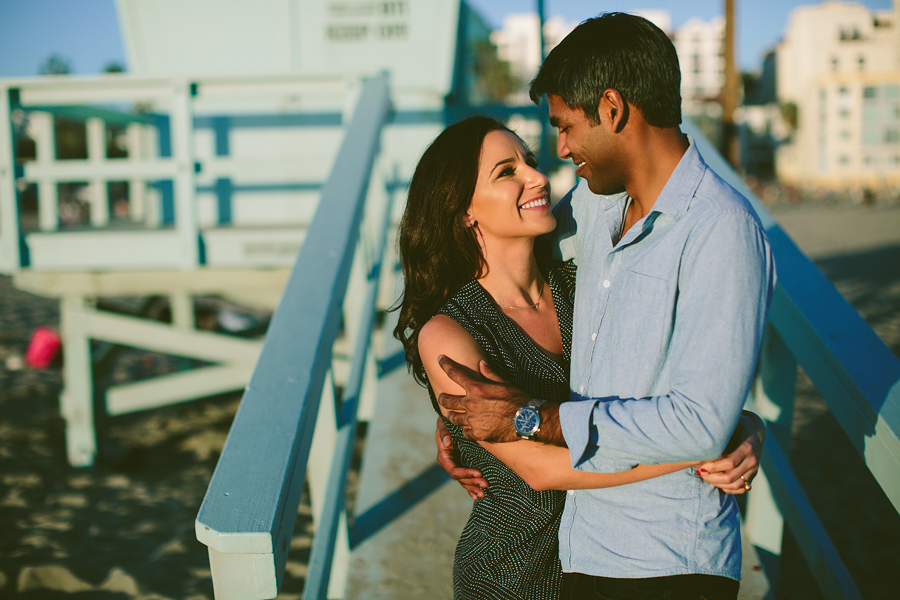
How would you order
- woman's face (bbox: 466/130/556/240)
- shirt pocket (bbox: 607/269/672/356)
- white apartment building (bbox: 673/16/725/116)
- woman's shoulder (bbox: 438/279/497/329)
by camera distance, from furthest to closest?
white apartment building (bbox: 673/16/725/116) < woman's face (bbox: 466/130/556/240) < woman's shoulder (bbox: 438/279/497/329) < shirt pocket (bbox: 607/269/672/356)

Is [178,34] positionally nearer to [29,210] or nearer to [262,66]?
[262,66]

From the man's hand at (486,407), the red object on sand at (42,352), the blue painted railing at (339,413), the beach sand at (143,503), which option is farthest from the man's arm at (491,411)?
the red object on sand at (42,352)

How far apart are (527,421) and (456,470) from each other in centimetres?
49

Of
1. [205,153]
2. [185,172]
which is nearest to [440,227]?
[185,172]

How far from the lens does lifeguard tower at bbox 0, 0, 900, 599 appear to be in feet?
4.70

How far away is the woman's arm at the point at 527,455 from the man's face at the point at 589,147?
479mm

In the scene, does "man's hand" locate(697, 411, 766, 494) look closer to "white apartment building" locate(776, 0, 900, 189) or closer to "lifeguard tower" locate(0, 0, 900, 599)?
"lifeguard tower" locate(0, 0, 900, 599)

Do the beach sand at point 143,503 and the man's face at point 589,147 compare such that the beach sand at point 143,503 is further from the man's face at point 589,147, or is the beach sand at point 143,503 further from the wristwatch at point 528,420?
the man's face at point 589,147

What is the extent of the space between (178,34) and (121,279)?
2.55 m

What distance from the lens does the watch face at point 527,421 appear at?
1245mm

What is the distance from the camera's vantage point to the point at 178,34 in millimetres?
5672

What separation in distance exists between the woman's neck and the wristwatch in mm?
529

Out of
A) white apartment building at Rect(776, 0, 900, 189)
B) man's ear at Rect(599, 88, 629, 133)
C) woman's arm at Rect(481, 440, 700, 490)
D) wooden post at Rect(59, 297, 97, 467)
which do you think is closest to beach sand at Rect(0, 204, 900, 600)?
wooden post at Rect(59, 297, 97, 467)

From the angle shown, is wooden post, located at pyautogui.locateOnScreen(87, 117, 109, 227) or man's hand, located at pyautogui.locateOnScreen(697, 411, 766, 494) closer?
man's hand, located at pyautogui.locateOnScreen(697, 411, 766, 494)
